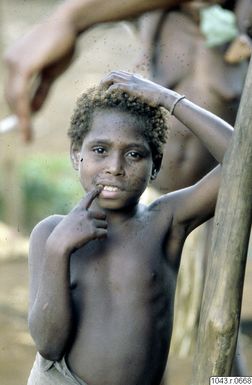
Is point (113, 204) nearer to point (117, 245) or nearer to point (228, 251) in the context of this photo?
point (117, 245)

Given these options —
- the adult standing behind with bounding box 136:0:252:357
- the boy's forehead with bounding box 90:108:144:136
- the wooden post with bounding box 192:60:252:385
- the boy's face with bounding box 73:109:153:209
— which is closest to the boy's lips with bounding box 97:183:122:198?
the boy's face with bounding box 73:109:153:209

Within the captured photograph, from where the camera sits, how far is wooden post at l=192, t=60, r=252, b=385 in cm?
204

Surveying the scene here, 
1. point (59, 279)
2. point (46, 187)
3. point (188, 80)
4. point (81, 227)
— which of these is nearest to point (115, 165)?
point (81, 227)

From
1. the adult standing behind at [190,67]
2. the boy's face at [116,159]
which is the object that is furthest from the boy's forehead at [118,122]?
the adult standing behind at [190,67]

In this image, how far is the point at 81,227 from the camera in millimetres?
2193

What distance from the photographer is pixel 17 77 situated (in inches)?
84.9

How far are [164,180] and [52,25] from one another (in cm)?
107

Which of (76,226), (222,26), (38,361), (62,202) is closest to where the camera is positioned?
(76,226)

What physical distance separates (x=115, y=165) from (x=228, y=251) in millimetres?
295

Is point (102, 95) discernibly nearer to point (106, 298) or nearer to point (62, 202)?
point (106, 298)

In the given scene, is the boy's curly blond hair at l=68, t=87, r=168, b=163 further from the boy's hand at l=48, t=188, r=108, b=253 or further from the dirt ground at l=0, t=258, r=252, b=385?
the dirt ground at l=0, t=258, r=252, b=385

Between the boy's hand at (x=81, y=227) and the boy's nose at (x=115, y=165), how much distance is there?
5 cm

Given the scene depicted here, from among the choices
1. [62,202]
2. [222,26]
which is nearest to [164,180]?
[222,26]

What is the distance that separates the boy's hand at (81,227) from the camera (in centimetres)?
218
